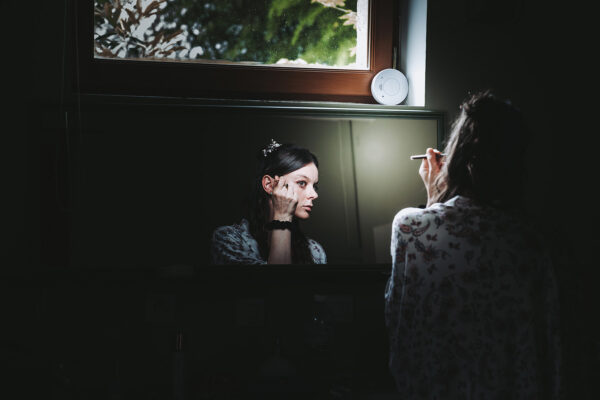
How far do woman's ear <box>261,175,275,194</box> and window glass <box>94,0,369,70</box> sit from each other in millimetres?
443

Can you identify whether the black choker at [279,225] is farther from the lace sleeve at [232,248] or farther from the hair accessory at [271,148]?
the hair accessory at [271,148]

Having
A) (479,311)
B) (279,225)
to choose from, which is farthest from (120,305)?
(479,311)

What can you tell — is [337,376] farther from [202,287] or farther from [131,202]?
[131,202]

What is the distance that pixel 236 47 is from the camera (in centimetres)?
167

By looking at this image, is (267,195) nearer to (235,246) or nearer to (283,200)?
(283,200)

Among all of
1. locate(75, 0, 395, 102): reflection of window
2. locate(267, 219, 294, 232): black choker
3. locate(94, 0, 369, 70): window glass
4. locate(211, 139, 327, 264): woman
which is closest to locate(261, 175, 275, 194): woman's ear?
locate(211, 139, 327, 264): woman

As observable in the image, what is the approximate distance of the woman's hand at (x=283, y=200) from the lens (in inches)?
60.2

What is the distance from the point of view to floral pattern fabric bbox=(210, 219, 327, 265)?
149 centimetres

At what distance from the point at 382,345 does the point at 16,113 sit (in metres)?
1.37

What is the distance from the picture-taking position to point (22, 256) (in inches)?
57.7

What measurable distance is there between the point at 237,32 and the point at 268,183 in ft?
1.87

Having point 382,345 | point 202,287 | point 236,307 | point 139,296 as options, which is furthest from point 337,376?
point 139,296

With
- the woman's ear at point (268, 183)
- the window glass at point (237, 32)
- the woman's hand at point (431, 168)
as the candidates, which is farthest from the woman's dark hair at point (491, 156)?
the window glass at point (237, 32)

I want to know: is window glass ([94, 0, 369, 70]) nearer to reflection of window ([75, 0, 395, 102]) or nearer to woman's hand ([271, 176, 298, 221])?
reflection of window ([75, 0, 395, 102])
